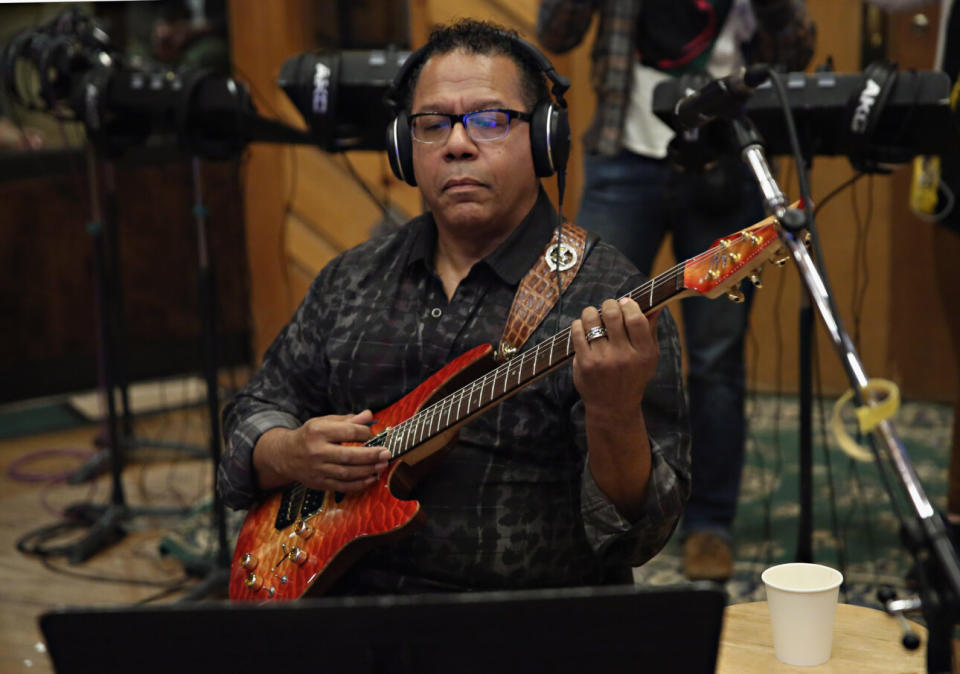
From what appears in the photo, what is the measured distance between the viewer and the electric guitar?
1.49m

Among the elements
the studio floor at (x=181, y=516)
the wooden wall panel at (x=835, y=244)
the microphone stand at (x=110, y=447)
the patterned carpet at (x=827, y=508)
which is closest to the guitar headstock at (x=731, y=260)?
the patterned carpet at (x=827, y=508)

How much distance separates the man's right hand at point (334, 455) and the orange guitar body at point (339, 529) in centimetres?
2

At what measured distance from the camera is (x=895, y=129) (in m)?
2.06

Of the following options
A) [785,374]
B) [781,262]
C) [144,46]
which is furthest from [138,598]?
[144,46]

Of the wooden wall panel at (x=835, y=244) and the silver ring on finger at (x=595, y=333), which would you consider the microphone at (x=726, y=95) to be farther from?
the wooden wall panel at (x=835, y=244)

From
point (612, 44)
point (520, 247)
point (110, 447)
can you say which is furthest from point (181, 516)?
point (520, 247)

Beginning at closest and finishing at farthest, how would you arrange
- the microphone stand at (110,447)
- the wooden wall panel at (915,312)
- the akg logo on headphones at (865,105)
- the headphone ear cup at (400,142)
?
the headphone ear cup at (400,142), the akg logo on headphones at (865,105), the microphone stand at (110,447), the wooden wall panel at (915,312)

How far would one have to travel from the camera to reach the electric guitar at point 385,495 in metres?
1.49

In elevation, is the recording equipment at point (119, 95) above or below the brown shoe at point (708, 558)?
above

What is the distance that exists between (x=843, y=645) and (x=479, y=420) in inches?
22.2

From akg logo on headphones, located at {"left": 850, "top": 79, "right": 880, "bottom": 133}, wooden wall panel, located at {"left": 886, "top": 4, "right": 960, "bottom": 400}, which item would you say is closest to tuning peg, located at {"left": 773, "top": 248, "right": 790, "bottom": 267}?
akg logo on headphones, located at {"left": 850, "top": 79, "right": 880, "bottom": 133}

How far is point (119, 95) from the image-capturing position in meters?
2.80

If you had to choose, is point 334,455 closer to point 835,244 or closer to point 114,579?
point 114,579

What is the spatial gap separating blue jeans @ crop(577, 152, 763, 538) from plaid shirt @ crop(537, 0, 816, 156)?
9 centimetres
